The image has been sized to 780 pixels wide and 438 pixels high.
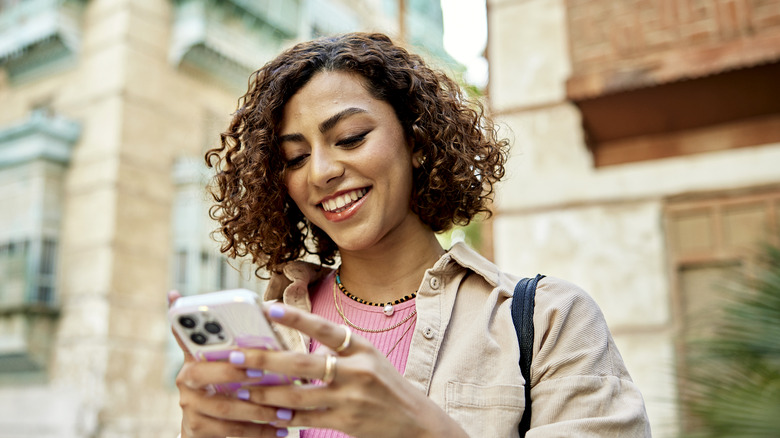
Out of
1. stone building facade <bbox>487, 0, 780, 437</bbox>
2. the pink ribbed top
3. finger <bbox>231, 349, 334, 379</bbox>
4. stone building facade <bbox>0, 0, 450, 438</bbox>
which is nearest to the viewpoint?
finger <bbox>231, 349, 334, 379</bbox>

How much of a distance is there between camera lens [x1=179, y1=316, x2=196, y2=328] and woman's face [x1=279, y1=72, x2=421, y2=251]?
63 centimetres

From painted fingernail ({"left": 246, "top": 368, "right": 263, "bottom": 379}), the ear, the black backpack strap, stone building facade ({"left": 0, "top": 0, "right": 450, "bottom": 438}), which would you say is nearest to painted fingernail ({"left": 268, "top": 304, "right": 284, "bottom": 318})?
painted fingernail ({"left": 246, "top": 368, "right": 263, "bottom": 379})

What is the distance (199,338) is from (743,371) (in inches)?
120

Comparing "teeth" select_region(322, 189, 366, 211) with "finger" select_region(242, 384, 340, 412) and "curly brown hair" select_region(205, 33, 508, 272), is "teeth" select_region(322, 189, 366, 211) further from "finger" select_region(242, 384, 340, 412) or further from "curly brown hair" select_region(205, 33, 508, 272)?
"finger" select_region(242, 384, 340, 412)

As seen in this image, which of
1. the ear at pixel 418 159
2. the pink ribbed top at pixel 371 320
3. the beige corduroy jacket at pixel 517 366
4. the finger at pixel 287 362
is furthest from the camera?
the ear at pixel 418 159

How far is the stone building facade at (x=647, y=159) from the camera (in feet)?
16.1

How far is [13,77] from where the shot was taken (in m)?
13.4

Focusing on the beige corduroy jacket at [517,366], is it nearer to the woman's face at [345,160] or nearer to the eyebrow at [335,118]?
the woman's face at [345,160]

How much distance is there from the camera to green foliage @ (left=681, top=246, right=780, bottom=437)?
3072 mm

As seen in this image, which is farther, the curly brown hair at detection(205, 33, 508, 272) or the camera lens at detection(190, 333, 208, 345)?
the curly brown hair at detection(205, 33, 508, 272)

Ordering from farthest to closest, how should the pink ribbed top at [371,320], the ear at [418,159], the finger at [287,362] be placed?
1. the ear at [418,159]
2. the pink ribbed top at [371,320]
3. the finger at [287,362]

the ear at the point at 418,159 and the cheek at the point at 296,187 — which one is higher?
the ear at the point at 418,159

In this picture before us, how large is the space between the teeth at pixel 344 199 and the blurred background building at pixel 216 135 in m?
0.71

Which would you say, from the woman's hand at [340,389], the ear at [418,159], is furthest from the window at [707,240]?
the woman's hand at [340,389]
